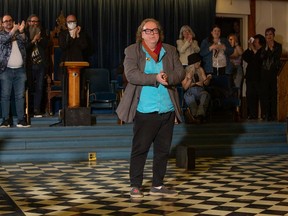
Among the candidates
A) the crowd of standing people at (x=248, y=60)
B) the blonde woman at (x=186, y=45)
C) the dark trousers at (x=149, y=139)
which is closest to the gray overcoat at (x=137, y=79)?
the dark trousers at (x=149, y=139)

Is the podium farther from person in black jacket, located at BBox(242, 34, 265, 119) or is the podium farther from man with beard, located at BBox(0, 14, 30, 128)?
person in black jacket, located at BBox(242, 34, 265, 119)

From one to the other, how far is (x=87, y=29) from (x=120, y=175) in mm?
5842

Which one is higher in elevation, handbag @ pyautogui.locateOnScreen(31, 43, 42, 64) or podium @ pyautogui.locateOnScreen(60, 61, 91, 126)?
handbag @ pyautogui.locateOnScreen(31, 43, 42, 64)

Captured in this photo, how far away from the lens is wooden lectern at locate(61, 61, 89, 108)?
10.3 m

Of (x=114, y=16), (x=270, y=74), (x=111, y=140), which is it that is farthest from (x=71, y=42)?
(x=270, y=74)

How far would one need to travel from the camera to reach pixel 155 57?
5953mm

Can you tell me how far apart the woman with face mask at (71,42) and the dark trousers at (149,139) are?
5412 mm

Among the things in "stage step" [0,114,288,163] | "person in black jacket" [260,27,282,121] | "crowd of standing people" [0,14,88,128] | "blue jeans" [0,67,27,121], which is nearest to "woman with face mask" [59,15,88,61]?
"crowd of standing people" [0,14,88,128]

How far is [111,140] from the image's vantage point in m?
10.2

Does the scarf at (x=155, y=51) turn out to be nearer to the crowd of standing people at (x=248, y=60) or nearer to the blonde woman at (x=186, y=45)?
the crowd of standing people at (x=248, y=60)

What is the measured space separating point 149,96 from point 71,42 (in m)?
5.57

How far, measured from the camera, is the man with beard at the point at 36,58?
11.1 m

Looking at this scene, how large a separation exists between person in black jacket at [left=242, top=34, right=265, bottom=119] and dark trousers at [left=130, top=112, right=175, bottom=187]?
20.8 feet

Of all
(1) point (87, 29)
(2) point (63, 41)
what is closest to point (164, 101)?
(2) point (63, 41)
